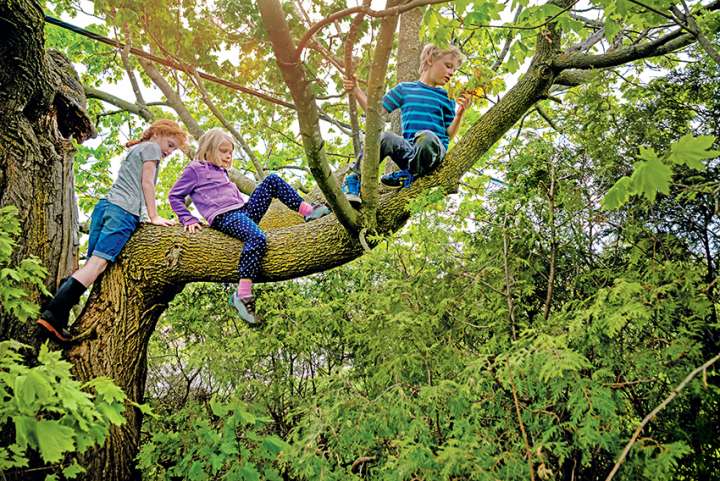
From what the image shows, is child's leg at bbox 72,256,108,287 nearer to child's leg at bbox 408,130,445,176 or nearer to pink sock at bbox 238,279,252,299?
pink sock at bbox 238,279,252,299

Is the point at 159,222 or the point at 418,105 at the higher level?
the point at 418,105

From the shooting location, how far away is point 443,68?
140 inches

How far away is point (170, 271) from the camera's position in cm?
346

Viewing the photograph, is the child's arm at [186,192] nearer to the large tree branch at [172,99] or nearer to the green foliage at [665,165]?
the large tree branch at [172,99]

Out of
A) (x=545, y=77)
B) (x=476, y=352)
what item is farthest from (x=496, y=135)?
(x=476, y=352)

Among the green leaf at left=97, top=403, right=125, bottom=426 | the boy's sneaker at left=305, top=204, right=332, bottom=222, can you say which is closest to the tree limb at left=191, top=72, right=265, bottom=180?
the boy's sneaker at left=305, top=204, right=332, bottom=222

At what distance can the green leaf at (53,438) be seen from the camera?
1.41m

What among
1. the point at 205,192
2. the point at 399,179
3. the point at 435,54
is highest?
the point at 435,54

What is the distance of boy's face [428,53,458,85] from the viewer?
11.6 ft

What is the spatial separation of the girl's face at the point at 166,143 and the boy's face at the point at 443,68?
209 centimetres

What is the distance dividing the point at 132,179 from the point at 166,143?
17.5 inches

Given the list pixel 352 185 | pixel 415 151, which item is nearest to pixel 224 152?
pixel 352 185

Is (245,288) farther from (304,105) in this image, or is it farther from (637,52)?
(637,52)

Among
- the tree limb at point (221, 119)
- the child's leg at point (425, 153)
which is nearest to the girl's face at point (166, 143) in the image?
the tree limb at point (221, 119)
